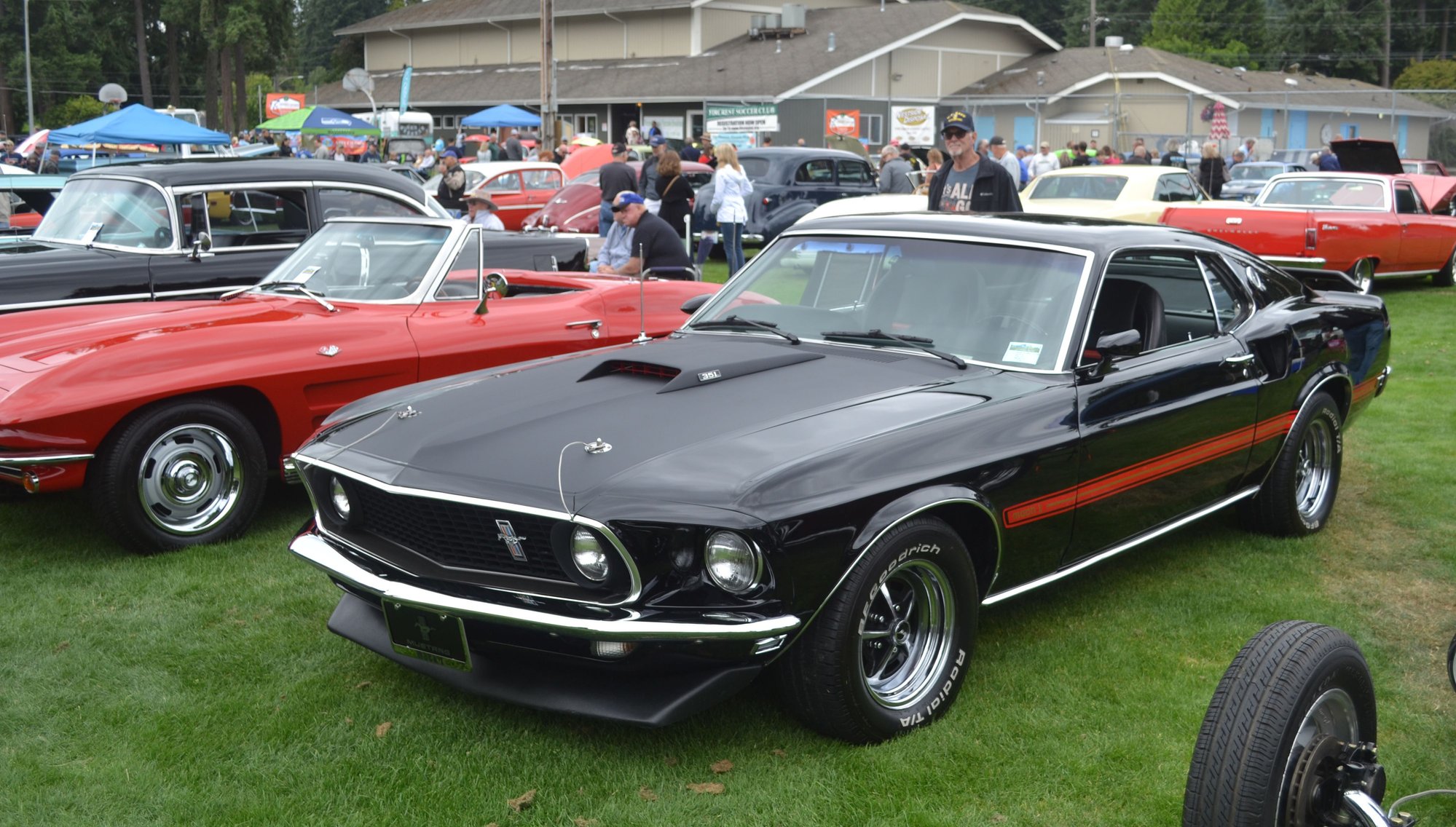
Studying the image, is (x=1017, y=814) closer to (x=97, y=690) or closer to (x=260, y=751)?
(x=260, y=751)

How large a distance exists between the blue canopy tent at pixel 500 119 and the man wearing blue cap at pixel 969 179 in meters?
28.7

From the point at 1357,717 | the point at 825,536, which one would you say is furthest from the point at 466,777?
the point at 1357,717

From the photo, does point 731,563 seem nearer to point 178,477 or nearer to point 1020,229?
point 1020,229

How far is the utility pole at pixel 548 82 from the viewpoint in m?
21.8

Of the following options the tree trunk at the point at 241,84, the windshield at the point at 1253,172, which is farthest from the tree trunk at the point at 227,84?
the windshield at the point at 1253,172

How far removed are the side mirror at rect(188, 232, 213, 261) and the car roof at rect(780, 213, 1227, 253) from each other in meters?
4.27

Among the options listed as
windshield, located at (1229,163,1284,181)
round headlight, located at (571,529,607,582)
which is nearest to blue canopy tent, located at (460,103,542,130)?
windshield, located at (1229,163,1284,181)

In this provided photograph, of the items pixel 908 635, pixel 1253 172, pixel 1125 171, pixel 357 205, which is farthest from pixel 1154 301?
pixel 1253 172

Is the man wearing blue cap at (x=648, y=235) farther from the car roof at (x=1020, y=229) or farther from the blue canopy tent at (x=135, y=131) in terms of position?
the blue canopy tent at (x=135, y=131)

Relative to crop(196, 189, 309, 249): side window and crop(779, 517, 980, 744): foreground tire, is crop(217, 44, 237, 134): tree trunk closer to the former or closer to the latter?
crop(196, 189, 309, 249): side window

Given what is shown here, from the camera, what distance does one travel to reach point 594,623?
3.44m

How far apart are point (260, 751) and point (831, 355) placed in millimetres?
2327

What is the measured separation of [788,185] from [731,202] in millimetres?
4098

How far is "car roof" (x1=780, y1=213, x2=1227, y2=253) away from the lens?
4891 mm
